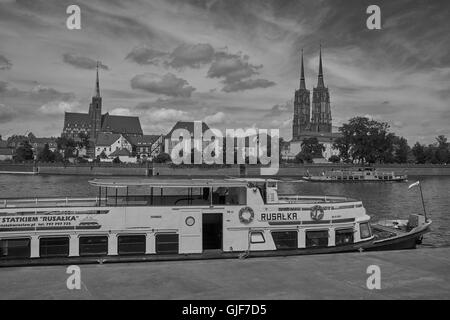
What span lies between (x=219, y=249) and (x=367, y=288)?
9.22 metres

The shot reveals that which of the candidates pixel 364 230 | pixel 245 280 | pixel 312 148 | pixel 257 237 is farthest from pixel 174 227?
pixel 312 148

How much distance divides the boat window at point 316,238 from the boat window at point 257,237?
2023mm

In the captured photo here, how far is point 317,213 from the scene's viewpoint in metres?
18.7

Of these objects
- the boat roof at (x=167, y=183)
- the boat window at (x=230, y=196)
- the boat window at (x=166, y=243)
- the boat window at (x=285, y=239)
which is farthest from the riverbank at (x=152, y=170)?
the boat window at (x=166, y=243)

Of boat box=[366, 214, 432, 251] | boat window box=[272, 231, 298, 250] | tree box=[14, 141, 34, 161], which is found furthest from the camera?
tree box=[14, 141, 34, 161]

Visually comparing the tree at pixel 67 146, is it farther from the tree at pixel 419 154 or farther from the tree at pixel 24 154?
the tree at pixel 419 154

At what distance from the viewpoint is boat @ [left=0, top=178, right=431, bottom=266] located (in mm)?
16375

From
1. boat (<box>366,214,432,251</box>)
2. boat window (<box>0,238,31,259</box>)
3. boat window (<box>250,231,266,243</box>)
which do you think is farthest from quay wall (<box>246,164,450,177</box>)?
boat window (<box>0,238,31,259</box>)

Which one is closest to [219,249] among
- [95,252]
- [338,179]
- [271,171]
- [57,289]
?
[95,252]

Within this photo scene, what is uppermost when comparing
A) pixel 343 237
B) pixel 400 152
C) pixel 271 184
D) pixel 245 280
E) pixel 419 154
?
pixel 400 152

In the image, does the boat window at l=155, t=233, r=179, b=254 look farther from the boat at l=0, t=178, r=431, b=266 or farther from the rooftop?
the rooftop

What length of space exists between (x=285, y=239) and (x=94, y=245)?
729cm

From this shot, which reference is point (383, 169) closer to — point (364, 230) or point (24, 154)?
point (24, 154)
